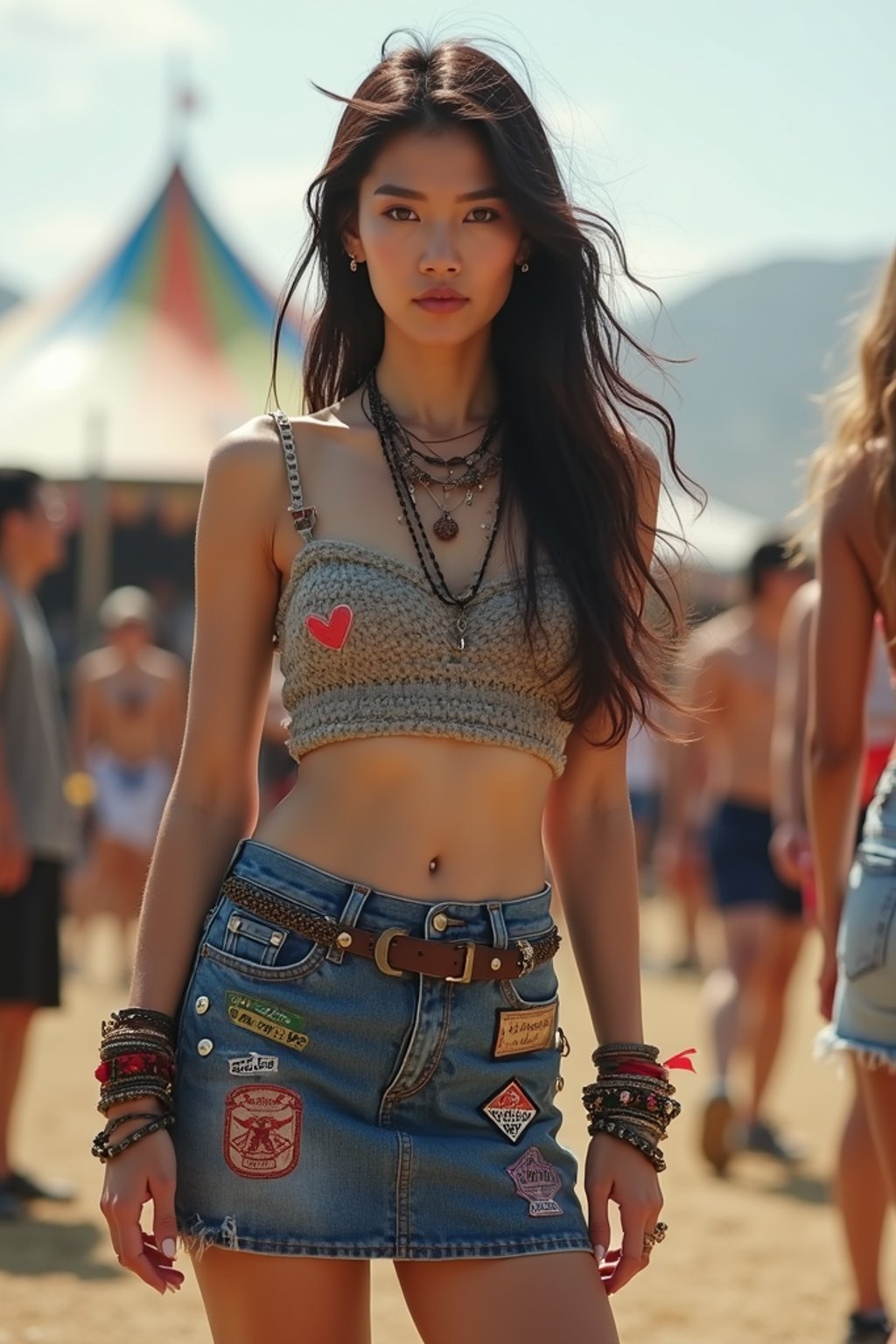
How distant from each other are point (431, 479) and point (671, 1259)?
4104mm

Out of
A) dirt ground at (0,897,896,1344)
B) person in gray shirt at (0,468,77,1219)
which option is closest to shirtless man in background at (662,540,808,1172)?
dirt ground at (0,897,896,1344)

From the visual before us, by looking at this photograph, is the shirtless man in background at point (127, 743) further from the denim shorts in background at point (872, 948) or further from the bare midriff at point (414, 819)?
the bare midriff at point (414, 819)

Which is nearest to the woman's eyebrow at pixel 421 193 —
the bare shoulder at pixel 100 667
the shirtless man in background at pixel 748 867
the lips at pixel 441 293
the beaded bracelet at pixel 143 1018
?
the lips at pixel 441 293

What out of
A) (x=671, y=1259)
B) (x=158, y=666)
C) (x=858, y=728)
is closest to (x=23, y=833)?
(x=671, y=1259)

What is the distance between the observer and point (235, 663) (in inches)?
112

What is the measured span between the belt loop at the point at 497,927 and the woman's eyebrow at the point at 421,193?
36.7 inches

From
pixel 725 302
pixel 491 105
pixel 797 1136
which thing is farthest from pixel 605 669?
pixel 725 302

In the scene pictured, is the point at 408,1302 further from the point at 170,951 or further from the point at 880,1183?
the point at 880,1183

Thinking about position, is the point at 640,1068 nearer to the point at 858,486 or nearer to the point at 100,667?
the point at 858,486

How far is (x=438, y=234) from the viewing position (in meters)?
2.87

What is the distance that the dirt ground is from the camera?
5.67 m

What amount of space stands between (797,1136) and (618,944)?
5768 millimetres

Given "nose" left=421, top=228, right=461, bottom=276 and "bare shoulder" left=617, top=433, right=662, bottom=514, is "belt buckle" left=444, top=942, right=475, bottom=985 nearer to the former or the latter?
"bare shoulder" left=617, top=433, right=662, bottom=514

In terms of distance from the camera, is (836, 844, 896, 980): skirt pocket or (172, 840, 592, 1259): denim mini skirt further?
(836, 844, 896, 980): skirt pocket
